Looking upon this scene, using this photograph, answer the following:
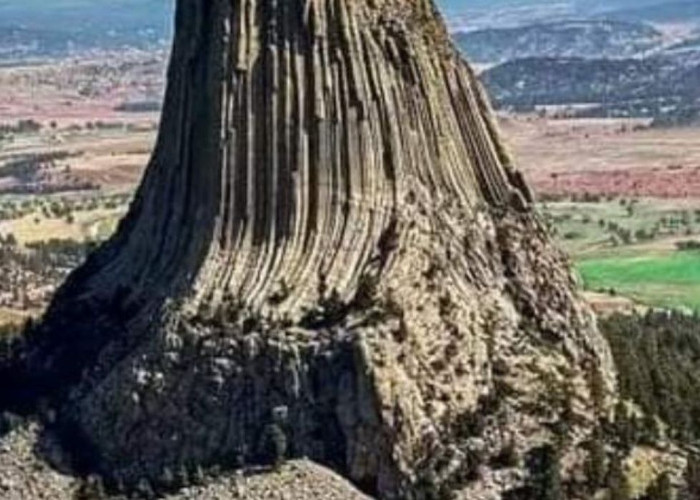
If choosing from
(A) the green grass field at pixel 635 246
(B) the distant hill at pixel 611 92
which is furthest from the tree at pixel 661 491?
(B) the distant hill at pixel 611 92

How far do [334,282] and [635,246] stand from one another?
184 feet

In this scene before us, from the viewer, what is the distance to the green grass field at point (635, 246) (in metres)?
80.9

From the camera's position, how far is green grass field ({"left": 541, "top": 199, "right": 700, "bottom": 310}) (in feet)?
265

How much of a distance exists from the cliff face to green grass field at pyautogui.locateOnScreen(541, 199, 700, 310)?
124 ft

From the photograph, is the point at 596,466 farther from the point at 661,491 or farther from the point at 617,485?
the point at 661,491

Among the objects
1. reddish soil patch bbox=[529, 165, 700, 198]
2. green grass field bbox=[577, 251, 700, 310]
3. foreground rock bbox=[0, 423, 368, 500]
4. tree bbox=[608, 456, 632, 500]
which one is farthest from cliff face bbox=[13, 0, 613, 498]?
reddish soil patch bbox=[529, 165, 700, 198]

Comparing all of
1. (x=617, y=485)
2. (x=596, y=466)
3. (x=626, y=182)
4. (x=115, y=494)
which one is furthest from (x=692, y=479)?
(x=626, y=182)

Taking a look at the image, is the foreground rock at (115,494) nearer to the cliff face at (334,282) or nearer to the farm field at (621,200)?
the cliff face at (334,282)

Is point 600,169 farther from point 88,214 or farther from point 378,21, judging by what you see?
point 378,21

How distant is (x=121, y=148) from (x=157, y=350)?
113m

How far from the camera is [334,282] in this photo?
121ft

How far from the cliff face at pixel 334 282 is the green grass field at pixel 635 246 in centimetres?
3773

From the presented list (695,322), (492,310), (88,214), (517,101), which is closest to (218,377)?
(492,310)

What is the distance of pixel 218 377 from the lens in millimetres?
36250
